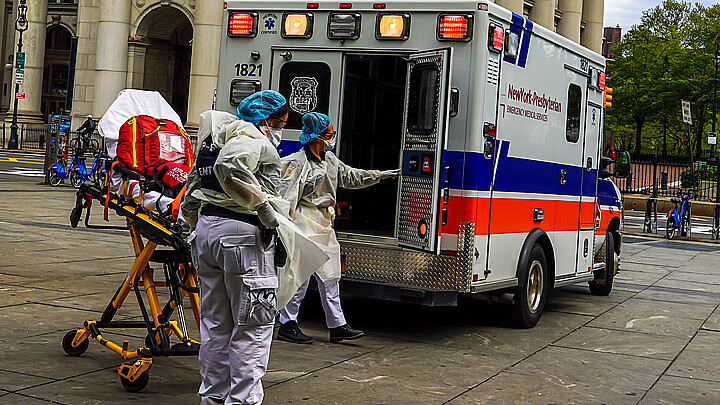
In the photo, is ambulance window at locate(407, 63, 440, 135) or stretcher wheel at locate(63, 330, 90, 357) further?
ambulance window at locate(407, 63, 440, 135)

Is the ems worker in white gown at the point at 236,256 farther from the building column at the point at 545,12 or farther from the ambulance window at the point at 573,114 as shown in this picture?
the building column at the point at 545,12

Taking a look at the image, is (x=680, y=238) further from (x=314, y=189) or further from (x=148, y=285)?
(x=148, y=285)

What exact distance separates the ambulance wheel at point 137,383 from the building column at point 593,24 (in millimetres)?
46589

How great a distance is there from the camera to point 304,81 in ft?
29.2

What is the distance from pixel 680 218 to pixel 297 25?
54.5ft

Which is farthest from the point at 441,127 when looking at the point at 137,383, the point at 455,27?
the point at 137,383

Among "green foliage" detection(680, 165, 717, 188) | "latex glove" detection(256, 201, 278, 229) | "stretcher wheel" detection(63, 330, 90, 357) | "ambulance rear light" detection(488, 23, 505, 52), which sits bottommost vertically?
"stretcher wheel" detection(63, 330, 90, 357)

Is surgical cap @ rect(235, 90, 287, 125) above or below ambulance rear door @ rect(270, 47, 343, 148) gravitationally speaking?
below

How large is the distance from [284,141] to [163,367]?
3.03 meters

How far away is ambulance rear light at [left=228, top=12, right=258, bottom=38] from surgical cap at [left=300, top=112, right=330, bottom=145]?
1.78 m

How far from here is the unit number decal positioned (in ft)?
29.7

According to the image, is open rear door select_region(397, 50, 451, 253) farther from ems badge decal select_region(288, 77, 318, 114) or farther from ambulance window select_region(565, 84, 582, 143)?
ambulance window select_region(565, 84, 582, 143)

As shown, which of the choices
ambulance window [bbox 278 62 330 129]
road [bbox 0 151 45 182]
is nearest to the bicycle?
ambulance window [bbox 278 62 330 129]

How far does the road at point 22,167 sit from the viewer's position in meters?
Answer: 26.0
